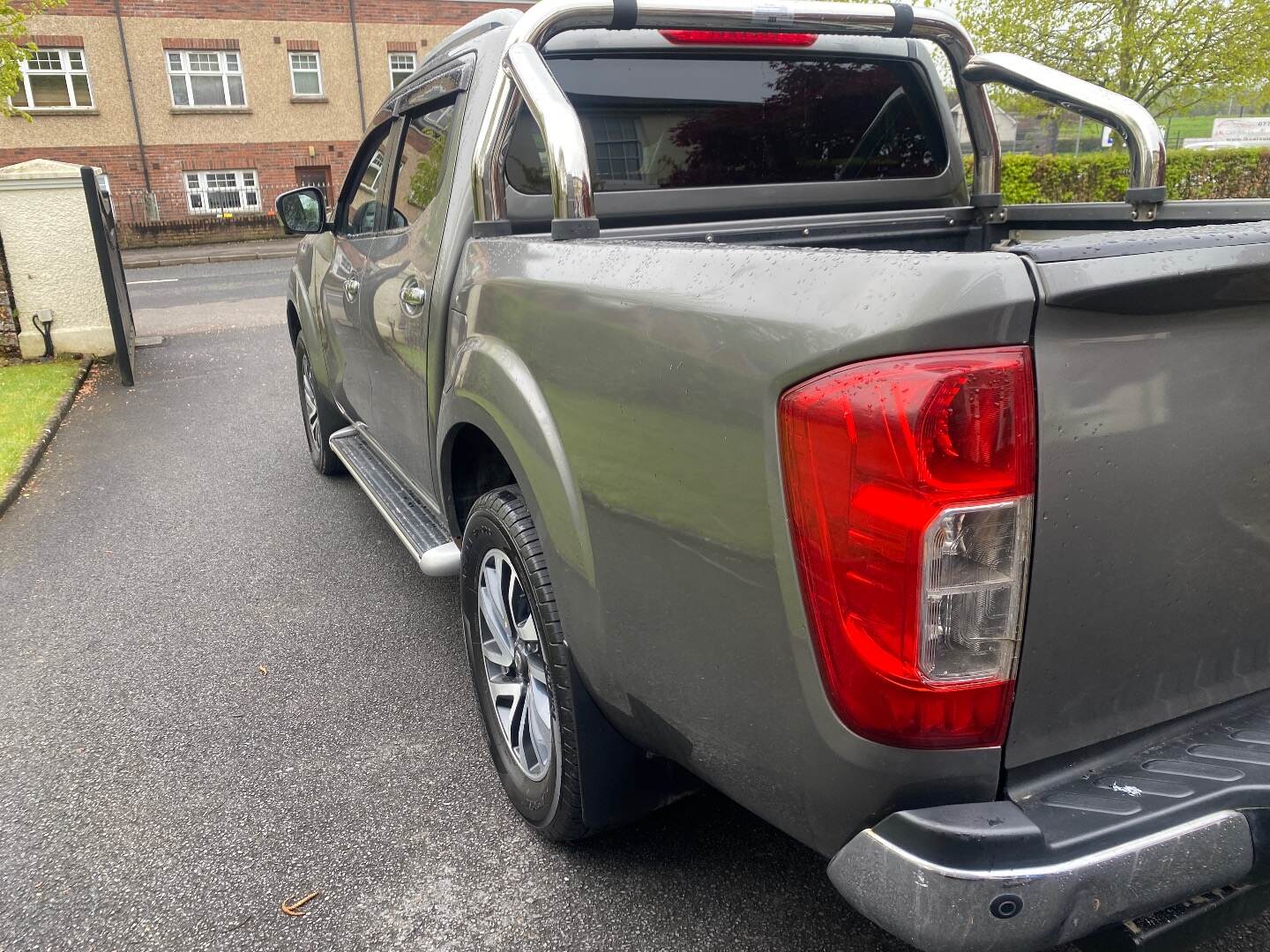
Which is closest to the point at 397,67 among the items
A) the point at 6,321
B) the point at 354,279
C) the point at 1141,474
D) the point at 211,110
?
the point at 211,110

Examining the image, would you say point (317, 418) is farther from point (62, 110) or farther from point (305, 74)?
point (305, 74)

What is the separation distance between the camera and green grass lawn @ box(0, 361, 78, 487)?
6.27 metres

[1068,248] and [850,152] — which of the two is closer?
[1068,248]

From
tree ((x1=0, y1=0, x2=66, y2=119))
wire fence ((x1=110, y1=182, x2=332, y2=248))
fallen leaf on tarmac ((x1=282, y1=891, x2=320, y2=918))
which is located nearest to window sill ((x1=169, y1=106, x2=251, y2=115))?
wire fence ((x1=110, y1=182, x2=332, y2=248))

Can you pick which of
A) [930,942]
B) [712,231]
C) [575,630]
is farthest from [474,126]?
[930,942]

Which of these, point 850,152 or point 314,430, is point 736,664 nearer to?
point 850,152

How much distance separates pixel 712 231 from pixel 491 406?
105 cm

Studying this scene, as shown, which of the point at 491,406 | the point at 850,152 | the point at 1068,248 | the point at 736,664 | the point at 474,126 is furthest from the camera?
the point at 850,152

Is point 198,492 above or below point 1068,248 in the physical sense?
below

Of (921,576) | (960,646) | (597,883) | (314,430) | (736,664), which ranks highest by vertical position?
(921,576)

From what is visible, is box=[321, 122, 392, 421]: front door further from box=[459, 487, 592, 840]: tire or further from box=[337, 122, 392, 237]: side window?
box=[459, 487, 592, 840]: tire

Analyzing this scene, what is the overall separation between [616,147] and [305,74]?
3014cm

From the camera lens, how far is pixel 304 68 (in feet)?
95.9

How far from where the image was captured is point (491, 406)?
7.60 feet
